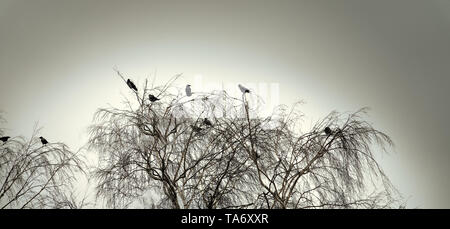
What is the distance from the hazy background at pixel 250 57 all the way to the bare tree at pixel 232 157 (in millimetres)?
118

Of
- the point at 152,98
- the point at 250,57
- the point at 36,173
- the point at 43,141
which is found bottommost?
the point at 36,173

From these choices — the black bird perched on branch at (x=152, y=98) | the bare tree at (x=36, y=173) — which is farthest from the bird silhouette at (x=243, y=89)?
the bare tree at (x=36, y=173)

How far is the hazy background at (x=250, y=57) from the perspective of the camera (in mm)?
3318

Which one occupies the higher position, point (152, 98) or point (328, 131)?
point (152, 98)

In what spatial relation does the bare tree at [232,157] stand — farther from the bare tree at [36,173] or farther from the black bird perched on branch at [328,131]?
the bare tree at [36,173]

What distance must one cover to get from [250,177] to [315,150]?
39cm

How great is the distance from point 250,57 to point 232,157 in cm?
57

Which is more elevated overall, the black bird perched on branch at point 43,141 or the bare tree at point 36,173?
the black bird perched on branch at point 43,141

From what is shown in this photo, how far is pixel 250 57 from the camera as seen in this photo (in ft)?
11.0

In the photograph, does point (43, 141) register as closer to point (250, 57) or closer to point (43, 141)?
point (43, 141)

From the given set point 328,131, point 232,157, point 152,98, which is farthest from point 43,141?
point 328,131

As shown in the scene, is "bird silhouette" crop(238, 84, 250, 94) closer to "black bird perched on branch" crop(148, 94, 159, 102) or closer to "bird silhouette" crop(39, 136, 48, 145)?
"black bird perched on branch" crop(148, 94, 159, 102)

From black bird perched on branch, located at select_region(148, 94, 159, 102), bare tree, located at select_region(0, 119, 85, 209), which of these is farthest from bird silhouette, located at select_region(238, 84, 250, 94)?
bare tree, located at select_region(0, 119, 85, 209)

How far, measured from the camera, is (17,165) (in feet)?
10.9
